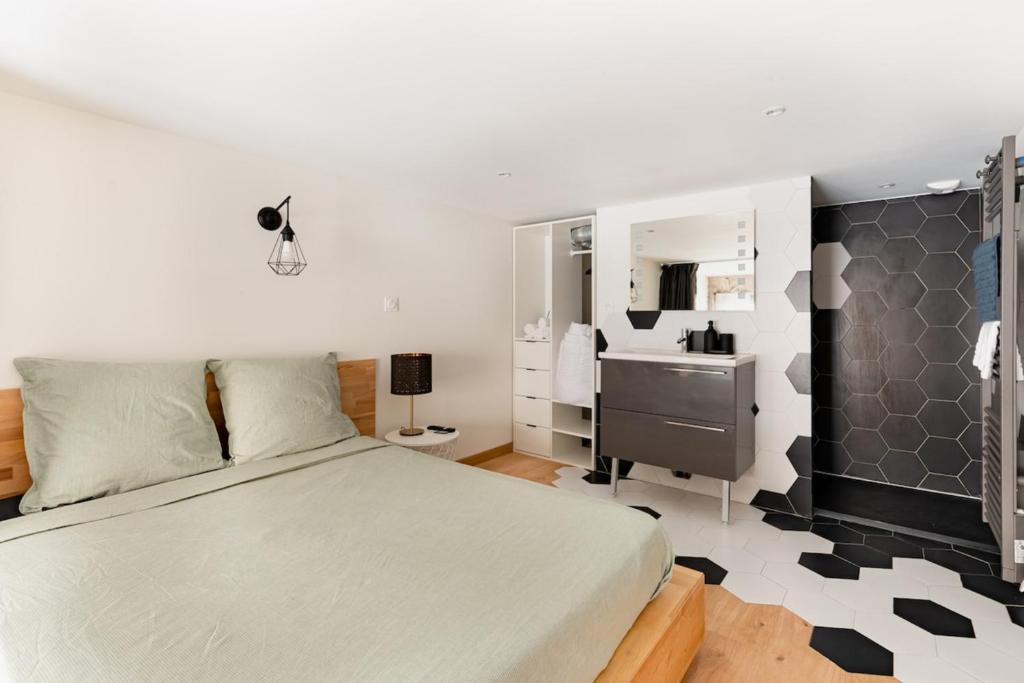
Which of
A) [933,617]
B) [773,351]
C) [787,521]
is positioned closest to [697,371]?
[773,351]

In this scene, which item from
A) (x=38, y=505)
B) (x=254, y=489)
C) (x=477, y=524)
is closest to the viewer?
(x=477, y=524)

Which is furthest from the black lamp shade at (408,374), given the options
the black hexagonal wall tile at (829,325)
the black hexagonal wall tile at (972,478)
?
the black hexagonal wall tile at (972,478)

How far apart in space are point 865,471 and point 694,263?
88.5 inches

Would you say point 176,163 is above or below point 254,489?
above

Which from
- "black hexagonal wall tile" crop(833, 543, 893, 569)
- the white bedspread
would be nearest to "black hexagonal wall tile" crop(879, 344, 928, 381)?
"black hexagonal wall tile" crop(833, 543, 893, 569)

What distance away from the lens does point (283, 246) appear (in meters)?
2.87

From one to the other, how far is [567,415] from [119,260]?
11.5 feet

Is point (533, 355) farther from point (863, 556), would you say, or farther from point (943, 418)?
point (943, 418)

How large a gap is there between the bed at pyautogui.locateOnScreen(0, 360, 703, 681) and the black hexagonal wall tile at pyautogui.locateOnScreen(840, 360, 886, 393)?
3057 millimetres

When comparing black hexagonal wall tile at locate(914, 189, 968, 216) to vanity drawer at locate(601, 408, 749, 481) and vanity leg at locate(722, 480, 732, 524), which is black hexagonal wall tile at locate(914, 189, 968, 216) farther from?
vanity leg at locate(722, 480, 732, 524)

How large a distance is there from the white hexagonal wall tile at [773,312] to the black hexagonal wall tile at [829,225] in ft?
3.79

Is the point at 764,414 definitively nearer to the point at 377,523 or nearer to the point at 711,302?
the point at 711,302

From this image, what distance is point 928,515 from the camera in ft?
10.8

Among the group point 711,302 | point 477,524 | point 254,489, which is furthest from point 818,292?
point 254,489
